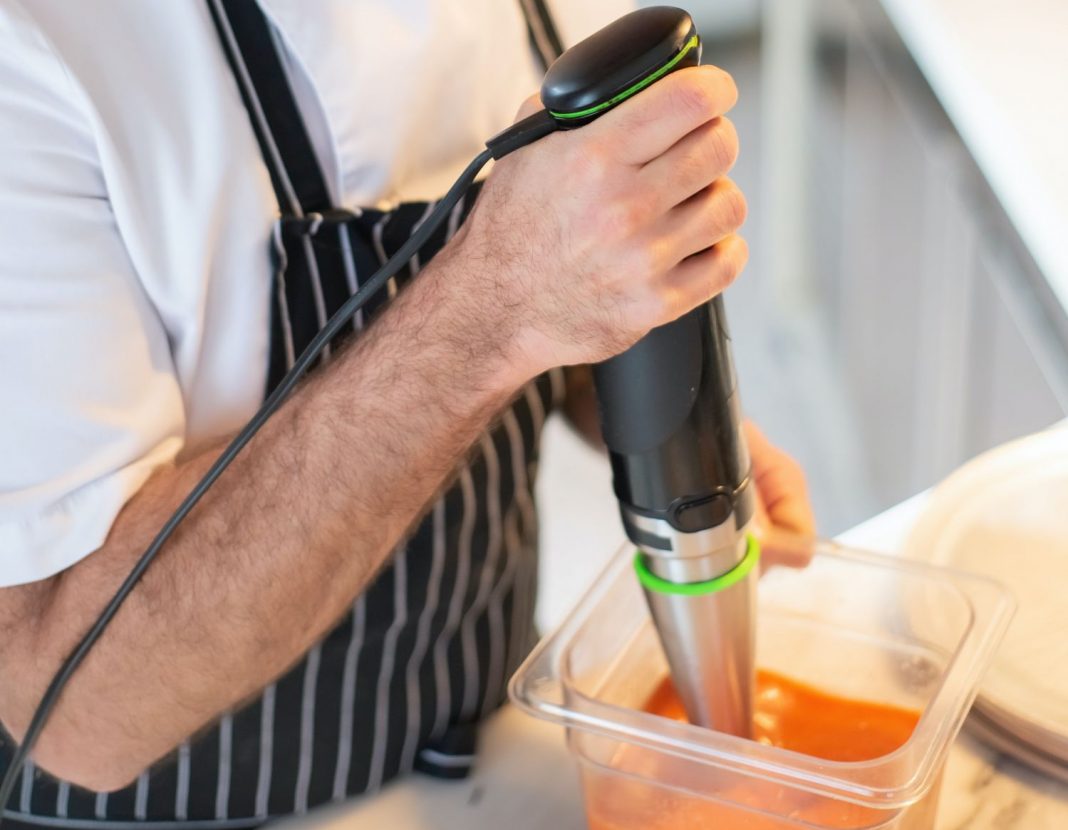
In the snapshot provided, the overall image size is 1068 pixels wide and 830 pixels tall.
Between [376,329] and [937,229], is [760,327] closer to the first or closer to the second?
[937,229]

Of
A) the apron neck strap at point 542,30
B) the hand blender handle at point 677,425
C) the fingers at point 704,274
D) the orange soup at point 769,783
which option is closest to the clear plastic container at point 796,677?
the orange soup at point 769,783

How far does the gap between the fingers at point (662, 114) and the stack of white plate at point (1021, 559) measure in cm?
37

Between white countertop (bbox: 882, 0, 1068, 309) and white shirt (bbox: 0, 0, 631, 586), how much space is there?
0.47m

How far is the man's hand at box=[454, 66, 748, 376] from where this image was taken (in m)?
0.49

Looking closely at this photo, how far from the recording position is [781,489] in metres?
0.82

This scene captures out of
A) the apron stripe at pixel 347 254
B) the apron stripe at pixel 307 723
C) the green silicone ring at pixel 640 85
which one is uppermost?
the green silicone ring at pixel 640 85

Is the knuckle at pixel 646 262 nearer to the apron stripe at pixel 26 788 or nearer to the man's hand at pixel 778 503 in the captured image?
the man's hand at pixel 778 503

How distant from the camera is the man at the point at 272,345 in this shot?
542mm

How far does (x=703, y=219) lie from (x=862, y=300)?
1498mm

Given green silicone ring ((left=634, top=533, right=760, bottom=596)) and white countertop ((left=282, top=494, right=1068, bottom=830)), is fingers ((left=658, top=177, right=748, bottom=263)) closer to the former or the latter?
green silicone ring ((left=634, top=533, right=760, bottom=596))

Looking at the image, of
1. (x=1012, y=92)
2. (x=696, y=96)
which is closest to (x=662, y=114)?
(x=696, y=96)

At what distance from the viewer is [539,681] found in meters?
0.63

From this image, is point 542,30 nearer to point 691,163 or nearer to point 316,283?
point 316,283

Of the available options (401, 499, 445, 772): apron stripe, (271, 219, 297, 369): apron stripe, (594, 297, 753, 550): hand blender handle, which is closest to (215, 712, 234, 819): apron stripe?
(401, 499, 445, 772): apron stripe
